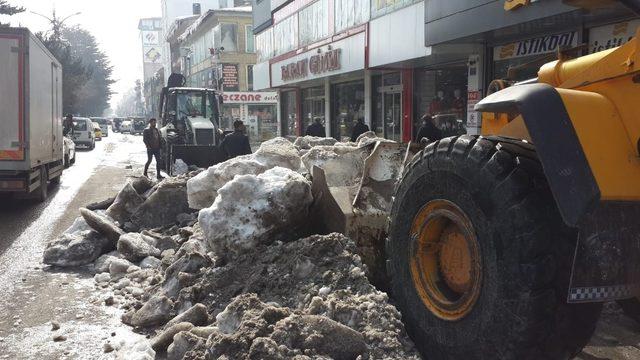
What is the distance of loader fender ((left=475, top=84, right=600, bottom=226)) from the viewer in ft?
8.05

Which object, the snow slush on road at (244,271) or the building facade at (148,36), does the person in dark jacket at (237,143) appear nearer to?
the snow slush on road at (244,271)

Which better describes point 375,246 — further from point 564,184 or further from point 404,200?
point 564,184

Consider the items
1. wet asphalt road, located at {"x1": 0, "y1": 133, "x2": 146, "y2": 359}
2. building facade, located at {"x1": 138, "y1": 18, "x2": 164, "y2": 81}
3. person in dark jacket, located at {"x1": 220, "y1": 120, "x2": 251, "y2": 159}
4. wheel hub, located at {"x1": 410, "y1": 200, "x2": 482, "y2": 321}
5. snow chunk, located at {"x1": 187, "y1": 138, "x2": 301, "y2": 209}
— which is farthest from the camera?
building facade, located at {"x1": 138, "y1": 18, "x2": 164, "y2": 81}

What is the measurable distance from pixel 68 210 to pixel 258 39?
892 inches

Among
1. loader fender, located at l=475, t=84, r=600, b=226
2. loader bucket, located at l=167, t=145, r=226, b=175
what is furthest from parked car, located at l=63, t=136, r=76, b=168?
loader fender, located at l=475, t=84, r=600, b=226

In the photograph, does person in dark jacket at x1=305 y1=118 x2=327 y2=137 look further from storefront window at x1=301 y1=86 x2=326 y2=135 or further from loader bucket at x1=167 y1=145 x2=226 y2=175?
storefront window at x1=301 y1=86 x2=326 y2=135

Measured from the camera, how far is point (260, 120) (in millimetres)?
44875

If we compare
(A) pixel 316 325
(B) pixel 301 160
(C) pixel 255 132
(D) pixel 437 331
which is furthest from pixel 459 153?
(C) pixel 255 132

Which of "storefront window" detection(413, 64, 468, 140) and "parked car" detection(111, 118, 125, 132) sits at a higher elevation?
"parked car" detection(111, 118, 125, 132)

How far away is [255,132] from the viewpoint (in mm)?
43125

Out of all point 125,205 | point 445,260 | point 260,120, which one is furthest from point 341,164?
point 260,120

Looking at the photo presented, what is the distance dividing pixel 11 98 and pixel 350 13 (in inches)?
475

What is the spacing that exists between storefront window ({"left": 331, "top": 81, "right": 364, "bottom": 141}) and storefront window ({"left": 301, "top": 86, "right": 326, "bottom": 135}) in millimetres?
1287

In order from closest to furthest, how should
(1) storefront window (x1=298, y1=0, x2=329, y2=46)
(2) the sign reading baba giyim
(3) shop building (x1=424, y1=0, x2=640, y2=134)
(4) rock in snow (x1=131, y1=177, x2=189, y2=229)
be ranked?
(4) rock in snow (x1=131, y1=177, x2=189, y2=229)
(3) shop building (x1=424, y1=0, x2=640, y2=134)
(2) the sign reading baba giyim
(1) storefront window (x1=298, y1=0, x2=329, y2=46)
